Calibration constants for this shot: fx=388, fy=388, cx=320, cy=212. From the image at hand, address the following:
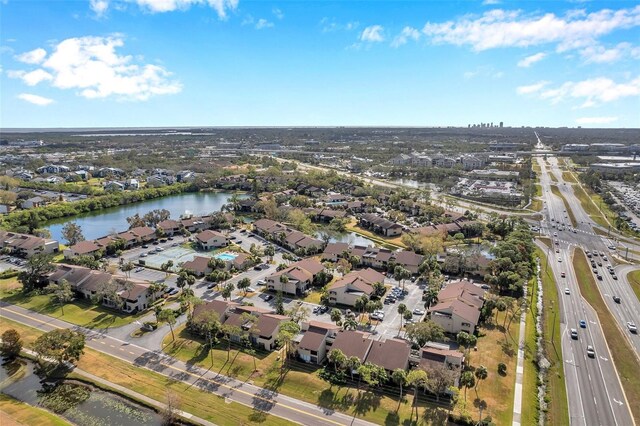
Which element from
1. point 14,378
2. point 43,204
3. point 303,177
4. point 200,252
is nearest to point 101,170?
point 43,204

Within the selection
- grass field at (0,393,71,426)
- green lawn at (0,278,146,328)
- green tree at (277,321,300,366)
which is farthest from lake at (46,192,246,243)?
green tree at (277,321,300,366)

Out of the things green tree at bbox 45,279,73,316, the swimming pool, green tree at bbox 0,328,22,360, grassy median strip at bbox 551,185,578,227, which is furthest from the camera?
grassy median strip at bbox 551,185,578,227

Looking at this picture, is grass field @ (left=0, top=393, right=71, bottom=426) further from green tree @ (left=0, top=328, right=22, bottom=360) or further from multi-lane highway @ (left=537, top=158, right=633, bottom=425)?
multi-lane highway @ (left=537, top=158, right=633, bottom=425)

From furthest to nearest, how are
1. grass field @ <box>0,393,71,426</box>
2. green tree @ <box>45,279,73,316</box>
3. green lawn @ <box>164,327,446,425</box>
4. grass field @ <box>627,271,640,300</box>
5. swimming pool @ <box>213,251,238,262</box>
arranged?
swimming pool @ <box>213,251,238,262</box>, grass field @ <box>627,271,640,300</box>, green tree @ <box>45,279,73,316</box>, green lawn @ <box>164,327,446,425</box>, grass field @ <box>0,393,71,426</box>

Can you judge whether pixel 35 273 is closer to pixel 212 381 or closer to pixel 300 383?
pixel 212 381

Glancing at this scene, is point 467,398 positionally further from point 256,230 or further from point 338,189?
point 338,189

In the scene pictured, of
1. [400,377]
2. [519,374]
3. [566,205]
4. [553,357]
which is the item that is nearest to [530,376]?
[519,374]

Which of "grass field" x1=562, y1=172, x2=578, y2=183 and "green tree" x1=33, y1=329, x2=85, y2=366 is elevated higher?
"grass field" x1=562, y1=172, x2=578, y2=183
